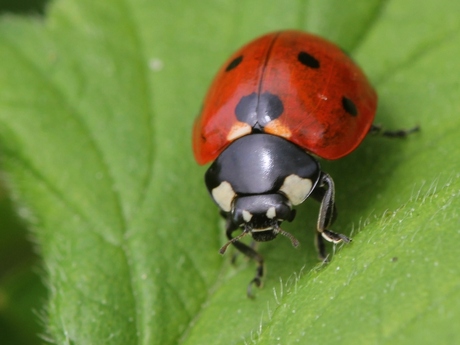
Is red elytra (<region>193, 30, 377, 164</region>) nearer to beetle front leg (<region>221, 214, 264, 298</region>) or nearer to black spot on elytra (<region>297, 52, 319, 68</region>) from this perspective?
black spot on elytra (<region>297, 52, 319, 68</region>)

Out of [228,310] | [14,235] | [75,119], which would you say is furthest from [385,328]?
[14,235]

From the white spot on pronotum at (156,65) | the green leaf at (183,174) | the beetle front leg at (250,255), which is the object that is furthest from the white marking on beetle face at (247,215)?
the white spot on pronotum at (156,65)

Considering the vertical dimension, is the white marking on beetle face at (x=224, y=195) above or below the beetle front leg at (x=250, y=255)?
above

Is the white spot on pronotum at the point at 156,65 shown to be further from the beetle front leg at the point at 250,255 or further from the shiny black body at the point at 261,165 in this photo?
the beetle front leg at the point at 250,255

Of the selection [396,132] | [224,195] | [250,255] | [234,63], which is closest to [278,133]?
[224,195]

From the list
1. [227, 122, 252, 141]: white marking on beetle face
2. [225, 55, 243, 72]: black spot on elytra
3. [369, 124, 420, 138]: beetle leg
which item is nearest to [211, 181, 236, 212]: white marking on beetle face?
[227, 122, 252, 141]: white marking on beetle face

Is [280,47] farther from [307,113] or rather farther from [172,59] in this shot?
[172,59]

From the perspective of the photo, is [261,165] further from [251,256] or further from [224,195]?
[251,256]
